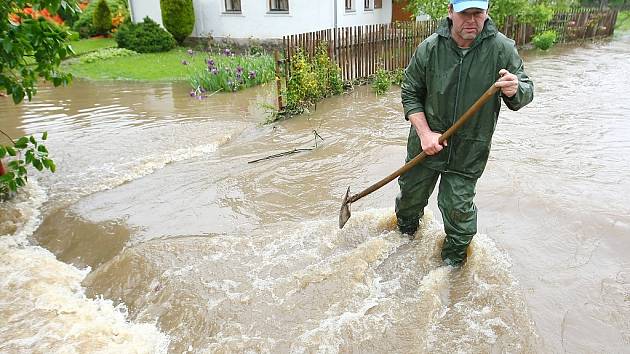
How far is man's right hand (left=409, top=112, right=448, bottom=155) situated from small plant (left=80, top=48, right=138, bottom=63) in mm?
15814

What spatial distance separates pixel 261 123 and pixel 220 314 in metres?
5.47

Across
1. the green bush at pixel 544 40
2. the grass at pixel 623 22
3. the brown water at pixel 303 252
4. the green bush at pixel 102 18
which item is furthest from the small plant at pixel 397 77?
the grass at pixel 623 22

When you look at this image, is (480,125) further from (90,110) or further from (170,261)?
(90,110)

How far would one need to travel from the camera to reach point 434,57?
3.13 meters

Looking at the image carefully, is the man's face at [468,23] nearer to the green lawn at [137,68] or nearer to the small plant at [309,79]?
the small plant at [309,79]

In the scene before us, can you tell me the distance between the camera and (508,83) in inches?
106

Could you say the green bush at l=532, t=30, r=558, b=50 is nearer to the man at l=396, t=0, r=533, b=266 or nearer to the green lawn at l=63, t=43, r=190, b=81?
the green lawn at l=63, t=43, r=190, b=81

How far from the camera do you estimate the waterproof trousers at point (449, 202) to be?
129 inches

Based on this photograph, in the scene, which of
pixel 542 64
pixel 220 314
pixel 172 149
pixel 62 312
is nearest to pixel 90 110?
pixel 172 149

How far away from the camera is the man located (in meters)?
2.92

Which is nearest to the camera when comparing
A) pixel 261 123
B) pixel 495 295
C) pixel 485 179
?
pixel 495 295

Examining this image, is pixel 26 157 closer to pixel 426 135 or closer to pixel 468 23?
pixel 426 135

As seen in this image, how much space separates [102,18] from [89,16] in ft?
3.49

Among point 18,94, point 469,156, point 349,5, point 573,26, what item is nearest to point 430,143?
point 469,156
